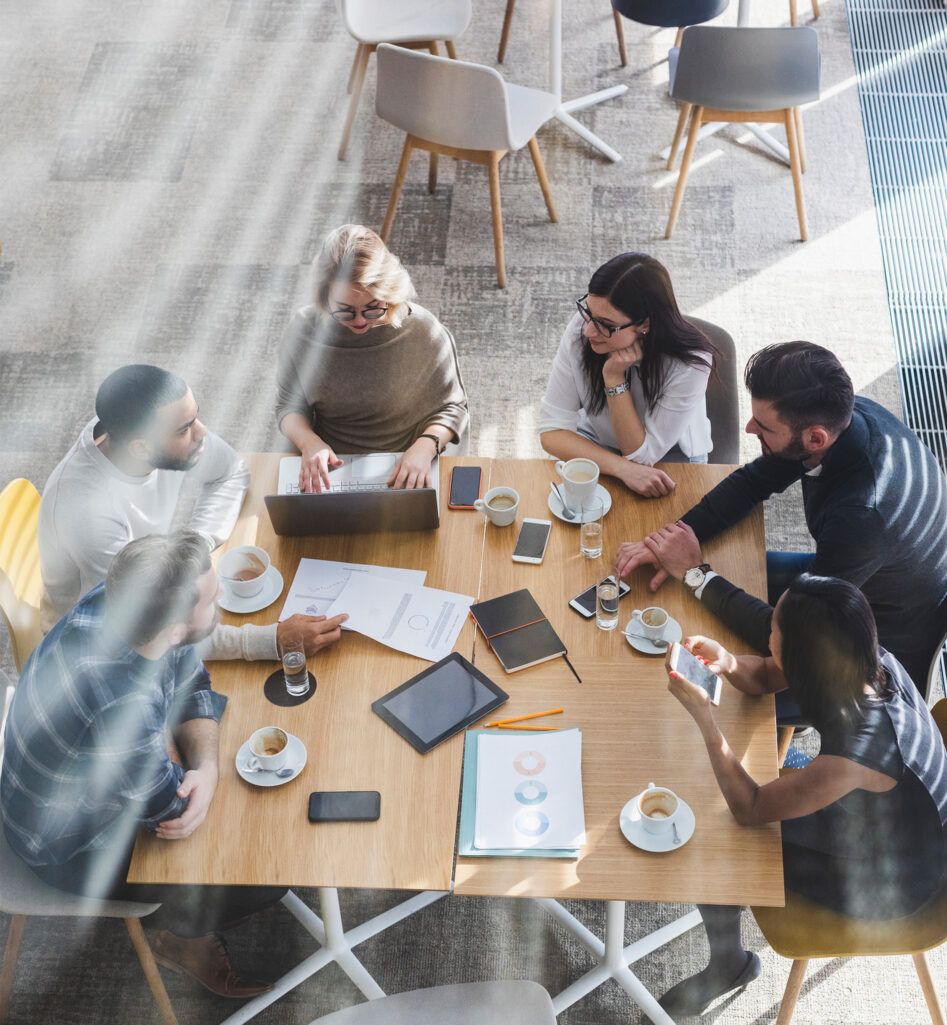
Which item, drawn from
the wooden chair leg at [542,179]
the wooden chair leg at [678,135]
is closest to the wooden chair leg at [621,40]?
the wooden chair leg at [678,135]

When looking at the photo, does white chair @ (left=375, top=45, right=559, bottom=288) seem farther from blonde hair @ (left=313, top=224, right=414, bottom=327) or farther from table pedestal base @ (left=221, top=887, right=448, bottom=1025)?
table pedestal base @ (left=221, top=887, right=448, bottom=1025)

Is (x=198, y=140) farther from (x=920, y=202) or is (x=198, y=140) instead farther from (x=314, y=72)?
(x=920, y=202)

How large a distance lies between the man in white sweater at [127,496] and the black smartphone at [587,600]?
53cm

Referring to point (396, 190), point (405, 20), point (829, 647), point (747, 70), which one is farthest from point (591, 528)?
point (405, 20)

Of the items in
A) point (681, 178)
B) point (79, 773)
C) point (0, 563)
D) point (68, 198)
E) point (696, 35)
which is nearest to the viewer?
point (79, 773)

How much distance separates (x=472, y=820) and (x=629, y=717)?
1.29 feet

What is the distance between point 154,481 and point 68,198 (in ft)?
9.34

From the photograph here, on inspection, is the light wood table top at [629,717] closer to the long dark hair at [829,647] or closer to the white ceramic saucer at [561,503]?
the white ceramic saucer at [561,503]

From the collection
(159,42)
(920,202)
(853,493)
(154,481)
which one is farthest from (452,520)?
(159,42)

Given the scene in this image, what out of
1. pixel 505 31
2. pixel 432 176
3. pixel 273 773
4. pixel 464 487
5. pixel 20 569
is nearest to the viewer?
pixel 273 773

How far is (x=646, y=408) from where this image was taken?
9.18ft

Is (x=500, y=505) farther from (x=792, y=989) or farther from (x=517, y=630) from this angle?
(x=792, y=989)

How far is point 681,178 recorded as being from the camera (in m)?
4.34

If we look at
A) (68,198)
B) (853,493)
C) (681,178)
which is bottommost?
(68,198)
